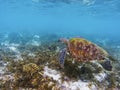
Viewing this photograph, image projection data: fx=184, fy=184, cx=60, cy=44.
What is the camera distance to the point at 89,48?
5.18 meters

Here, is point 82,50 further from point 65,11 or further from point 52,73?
point 65,11

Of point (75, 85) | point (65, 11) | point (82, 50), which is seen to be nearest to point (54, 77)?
point (75, 85)

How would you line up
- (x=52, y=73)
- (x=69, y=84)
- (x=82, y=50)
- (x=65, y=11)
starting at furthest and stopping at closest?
(x=65, y=11), (x=52, y=73), (x=82, y=50), (x=69, y=84)

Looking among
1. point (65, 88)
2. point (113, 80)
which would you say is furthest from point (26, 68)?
point (113, 80)

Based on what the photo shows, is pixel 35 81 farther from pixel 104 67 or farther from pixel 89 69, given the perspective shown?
pixel 104 67

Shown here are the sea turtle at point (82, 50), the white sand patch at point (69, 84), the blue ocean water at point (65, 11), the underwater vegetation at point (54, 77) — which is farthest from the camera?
the blue ocean water at point (65, 11)

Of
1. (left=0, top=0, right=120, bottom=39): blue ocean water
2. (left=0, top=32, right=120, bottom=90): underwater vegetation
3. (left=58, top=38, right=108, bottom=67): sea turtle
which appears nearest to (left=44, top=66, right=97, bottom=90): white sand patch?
(left=0, top=32, right=120, bottom=90): underwater vegetation

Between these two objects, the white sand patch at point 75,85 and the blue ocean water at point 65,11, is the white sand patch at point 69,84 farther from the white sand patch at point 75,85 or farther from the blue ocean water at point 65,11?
the blue ocean water at point 65,11

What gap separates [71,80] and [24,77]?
1310mm

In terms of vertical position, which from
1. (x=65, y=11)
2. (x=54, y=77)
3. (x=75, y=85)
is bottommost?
(x=75, y=85)

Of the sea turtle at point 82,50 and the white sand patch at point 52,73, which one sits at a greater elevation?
the sea turtle at point 82,50

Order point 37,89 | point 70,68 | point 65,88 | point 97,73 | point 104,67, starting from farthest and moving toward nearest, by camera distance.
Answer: point 104,67 → point 97,73 → point 70,68 → point 65,88 → point 37,89

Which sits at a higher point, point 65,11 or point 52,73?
point 65,11

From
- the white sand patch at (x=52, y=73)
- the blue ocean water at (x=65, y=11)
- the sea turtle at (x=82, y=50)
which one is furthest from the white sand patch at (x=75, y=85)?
the blue ocean water at (x=65, y=11)
